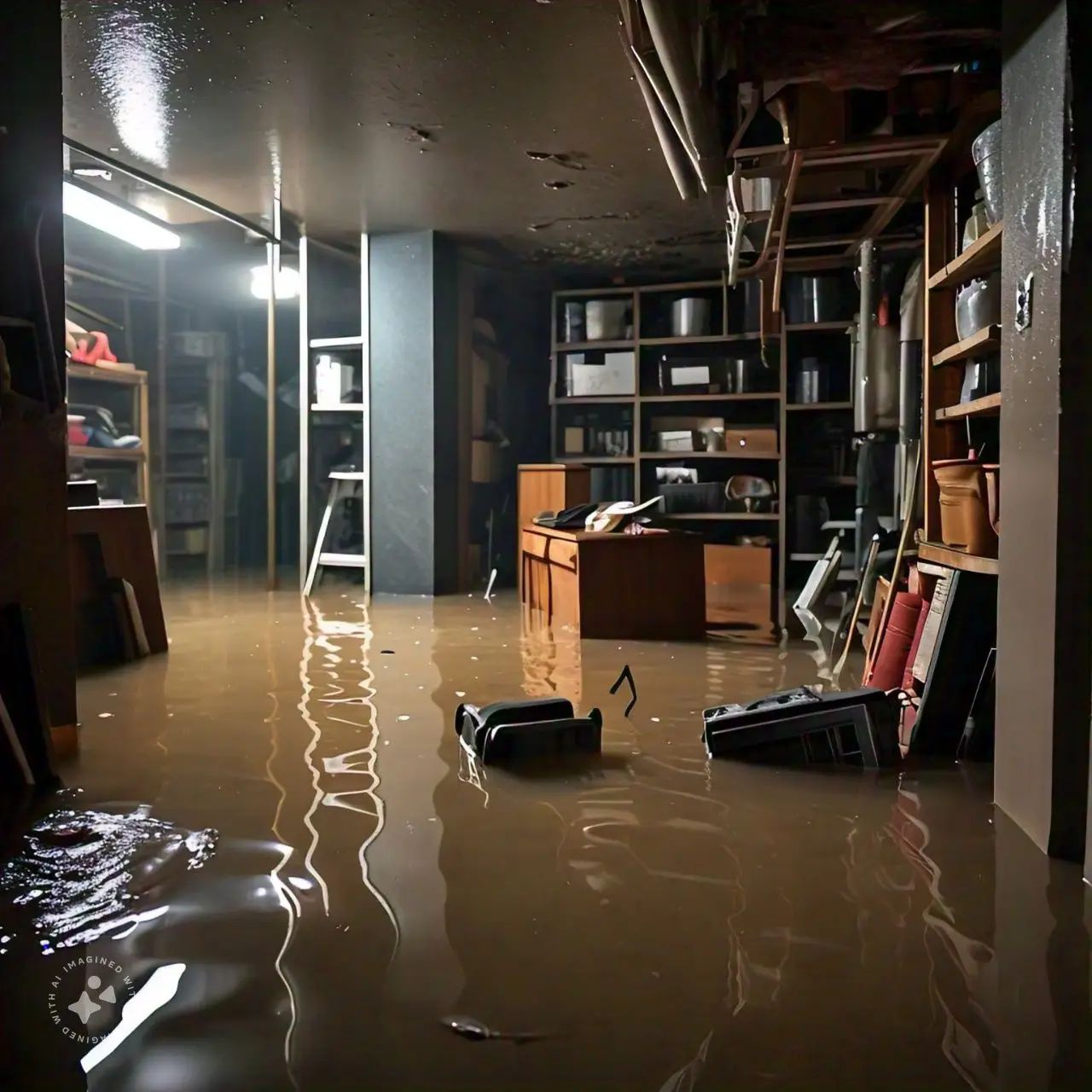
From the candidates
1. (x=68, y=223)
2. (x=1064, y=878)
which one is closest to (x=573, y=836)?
(x=1064, y=878)

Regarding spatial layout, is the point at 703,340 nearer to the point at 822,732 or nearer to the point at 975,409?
the point at 975,409

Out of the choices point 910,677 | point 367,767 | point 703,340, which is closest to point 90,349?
point 703,340

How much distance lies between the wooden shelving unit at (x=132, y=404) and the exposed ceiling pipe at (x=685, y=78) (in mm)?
5145

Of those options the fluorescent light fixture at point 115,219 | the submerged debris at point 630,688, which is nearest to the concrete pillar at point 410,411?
the fluorescent light fixture at point 115,219

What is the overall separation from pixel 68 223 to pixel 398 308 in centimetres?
246

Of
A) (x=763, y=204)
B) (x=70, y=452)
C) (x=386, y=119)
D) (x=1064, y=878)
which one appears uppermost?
(x=386, y=119)

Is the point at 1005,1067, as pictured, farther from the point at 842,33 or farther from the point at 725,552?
the point at 725,552

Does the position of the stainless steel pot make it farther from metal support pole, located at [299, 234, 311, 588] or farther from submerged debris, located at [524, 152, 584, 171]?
metal support pole, located at [299, 234, 311, 588]

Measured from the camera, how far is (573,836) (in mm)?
2379

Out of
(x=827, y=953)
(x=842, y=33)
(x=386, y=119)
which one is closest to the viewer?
(x=827, y=953)

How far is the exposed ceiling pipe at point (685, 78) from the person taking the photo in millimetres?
2660

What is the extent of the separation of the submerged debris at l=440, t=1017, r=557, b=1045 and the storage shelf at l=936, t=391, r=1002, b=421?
204cm

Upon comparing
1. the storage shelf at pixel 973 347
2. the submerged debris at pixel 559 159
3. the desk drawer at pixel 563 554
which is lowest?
the desk drawer at pixel 563 554

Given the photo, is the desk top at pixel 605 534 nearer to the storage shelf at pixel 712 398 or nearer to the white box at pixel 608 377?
the storage shelf at pixel 712 398
